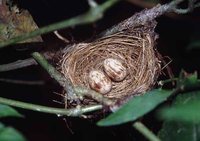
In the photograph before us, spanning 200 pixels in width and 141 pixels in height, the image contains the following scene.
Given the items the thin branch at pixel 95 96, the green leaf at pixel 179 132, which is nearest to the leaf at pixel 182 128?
the green leaf at pixel 179 132

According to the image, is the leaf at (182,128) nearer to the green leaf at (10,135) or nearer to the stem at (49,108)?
the stem at (49,108)

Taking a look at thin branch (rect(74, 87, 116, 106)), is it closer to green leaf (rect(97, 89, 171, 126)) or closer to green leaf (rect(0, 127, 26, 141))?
green leaf (rect(97, 89, 171, 126))

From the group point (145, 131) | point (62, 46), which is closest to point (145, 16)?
point (62, 46)

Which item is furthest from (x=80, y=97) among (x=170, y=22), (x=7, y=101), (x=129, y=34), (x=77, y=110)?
(x=170, y=22)

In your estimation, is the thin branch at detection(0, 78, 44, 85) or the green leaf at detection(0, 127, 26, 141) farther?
the thin branch at detection(0, 78, 44, 85)

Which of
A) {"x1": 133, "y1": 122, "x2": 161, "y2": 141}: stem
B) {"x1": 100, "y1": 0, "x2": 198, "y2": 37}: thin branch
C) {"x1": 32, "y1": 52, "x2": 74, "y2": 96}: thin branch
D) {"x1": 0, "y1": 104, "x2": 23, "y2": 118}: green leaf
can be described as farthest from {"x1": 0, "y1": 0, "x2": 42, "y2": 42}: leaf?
{"x1": 133, "y1": 122, "x2": 161, "y2": 141}: stem

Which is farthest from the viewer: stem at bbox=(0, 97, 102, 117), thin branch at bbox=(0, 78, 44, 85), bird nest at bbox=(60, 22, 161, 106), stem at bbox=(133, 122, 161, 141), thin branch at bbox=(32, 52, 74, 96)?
thin branch at bbox=(0, 78, 44, 85)

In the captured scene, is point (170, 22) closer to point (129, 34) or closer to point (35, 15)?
point (129, 34)

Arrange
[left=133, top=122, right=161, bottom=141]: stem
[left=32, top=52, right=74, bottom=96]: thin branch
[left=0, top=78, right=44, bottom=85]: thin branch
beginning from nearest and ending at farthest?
[left=133, top=122, right=161, bottom=141]: stem, [left=32, top=52, right=74, bottom=96]: thin branch, [left=0, top=78, right=44, bottom=85]: thin branch
